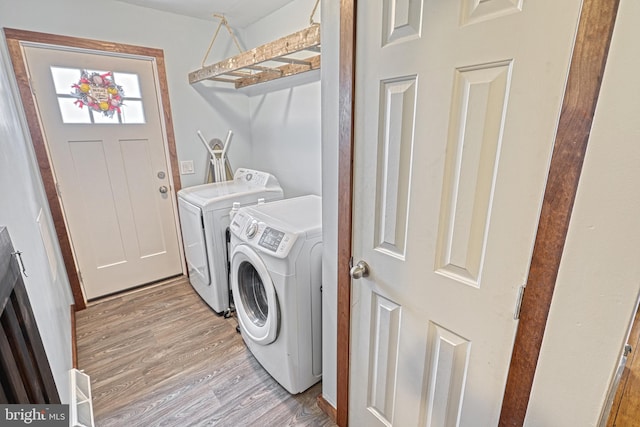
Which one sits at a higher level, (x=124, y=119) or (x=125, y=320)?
(x=124, y=119)

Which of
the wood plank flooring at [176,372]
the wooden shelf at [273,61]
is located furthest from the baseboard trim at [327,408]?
the wooden shelf at [273,61]

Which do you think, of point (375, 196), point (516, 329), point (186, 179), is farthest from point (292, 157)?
point (516, 329)

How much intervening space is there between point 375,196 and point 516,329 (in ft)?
1.81

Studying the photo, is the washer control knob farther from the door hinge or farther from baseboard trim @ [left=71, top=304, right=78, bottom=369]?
baseboard trim @ [left=71, top=304, right=78, bottom=369]

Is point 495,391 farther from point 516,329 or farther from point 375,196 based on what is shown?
point 375,196

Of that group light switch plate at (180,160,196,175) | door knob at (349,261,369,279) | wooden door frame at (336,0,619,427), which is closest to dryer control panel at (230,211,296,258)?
door knob at (349,261,369,279)

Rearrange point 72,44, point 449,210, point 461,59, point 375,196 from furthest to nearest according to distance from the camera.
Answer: point 72,44, point 375,196, point 449,210, point 461,59

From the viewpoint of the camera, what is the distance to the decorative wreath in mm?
2234

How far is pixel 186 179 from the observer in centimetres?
279

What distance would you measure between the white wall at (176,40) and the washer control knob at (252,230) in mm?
1474

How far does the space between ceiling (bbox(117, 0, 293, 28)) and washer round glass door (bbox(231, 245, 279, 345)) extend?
1.87 metres

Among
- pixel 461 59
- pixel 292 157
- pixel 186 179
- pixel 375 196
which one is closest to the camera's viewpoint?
pixel 461 59

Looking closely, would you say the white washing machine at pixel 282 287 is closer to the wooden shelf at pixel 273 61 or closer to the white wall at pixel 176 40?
the wooden shelf at pixel 273 61

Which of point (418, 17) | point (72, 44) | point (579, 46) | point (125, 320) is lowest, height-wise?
point (125, 320)
